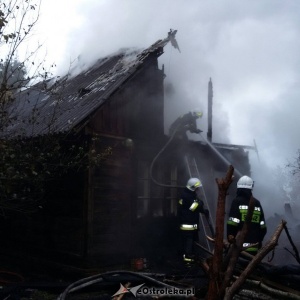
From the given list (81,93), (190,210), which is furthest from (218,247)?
(81,93)

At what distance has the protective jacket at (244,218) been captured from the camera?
235 inches

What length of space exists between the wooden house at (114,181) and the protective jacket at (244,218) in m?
3.03

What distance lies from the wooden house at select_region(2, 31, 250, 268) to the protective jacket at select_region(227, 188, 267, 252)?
3032 mm

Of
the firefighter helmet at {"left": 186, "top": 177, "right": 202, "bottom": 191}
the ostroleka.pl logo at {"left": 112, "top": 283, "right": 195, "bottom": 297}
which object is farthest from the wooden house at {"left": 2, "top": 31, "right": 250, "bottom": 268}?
the ostroleka.pl logo at {"left": 112, "top": 283, "right": 195, "bottom": 297}

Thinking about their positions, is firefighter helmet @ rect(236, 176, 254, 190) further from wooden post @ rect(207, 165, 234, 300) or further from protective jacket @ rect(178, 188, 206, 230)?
wooden post @ rect(207, 165, 234, 300)

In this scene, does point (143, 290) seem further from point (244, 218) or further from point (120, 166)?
point (120, 166)

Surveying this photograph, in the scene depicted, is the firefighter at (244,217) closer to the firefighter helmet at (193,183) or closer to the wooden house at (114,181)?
the firefighter helmet at (193,183)

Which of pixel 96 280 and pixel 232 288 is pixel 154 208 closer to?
pixel 96 280

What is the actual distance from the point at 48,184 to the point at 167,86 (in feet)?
16.0

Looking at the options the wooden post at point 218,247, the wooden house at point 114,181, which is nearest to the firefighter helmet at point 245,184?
the wooden post at point 218,247

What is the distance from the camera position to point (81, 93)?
31.8 ft

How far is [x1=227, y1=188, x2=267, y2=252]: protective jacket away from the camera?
5965 mm

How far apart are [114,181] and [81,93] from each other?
2.70 metres

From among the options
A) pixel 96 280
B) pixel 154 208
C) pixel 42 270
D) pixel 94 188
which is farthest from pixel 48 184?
pixel 96 280
